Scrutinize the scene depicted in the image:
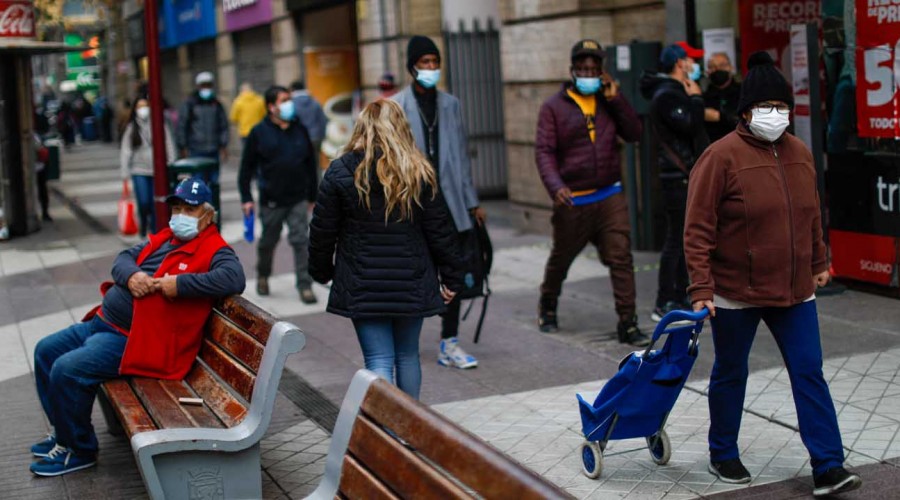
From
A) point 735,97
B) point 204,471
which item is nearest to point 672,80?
point 735,97

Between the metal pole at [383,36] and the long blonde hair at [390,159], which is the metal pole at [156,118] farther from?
the metal pole at [383,36]

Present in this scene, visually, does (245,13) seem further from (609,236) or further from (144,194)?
(609,236)

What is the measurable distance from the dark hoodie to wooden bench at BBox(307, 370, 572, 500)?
4.73m

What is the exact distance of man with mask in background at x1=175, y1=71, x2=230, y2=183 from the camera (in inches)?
645

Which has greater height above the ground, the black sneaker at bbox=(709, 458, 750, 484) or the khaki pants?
the khaki pants

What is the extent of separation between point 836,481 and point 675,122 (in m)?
3.60

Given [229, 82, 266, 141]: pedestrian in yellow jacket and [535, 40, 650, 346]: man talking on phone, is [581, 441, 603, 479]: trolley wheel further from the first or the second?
[229, 82, 266, 141]: pedestrian in yellow jacket

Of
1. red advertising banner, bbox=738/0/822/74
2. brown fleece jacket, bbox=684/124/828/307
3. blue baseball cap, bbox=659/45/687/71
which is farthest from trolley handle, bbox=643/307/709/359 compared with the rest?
red advertising banner, bbox=738/0/822/74

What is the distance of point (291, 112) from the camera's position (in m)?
10.6

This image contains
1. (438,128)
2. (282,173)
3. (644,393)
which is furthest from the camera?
(282,173)

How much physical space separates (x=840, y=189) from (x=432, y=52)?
352cm

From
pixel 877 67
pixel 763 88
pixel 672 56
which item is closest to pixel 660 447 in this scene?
pixel 763 88

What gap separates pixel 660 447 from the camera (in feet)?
18.5

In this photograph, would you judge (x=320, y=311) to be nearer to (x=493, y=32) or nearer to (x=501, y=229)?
(x=501, y=229)
